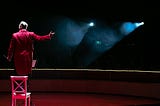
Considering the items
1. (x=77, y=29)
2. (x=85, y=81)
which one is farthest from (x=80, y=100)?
(x=77, y=29)

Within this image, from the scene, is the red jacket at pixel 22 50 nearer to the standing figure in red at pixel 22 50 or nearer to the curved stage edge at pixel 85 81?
the standing figure in red at pixel 22 50

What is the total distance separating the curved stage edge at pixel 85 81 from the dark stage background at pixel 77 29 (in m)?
1.09

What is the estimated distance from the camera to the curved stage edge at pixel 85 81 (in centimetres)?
833

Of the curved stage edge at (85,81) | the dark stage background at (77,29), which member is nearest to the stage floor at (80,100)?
the curved stage edge at (85,81)

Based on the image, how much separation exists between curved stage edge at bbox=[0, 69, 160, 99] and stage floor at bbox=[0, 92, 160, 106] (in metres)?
0.25

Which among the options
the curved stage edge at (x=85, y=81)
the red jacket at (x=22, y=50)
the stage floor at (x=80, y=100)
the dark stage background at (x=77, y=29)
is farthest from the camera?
the dark stage background at (x=77, y=29)

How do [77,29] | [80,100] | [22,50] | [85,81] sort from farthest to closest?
[77,29] < [85,81] < [80,100] < [22,50]

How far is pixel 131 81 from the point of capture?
8.30 m

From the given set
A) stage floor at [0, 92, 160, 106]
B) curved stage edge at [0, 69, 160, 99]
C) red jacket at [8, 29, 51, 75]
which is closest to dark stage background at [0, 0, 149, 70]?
curved stage edge at [0, 69, 160, 99]

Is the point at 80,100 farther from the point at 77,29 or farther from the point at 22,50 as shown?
the point at 77,29

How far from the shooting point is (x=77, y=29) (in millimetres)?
11867

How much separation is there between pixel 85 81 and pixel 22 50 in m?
3.63

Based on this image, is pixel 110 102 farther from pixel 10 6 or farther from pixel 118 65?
pixel 10 6

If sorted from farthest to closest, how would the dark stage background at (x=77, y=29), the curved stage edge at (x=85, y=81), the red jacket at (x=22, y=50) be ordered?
the dark stage background at (x=77, y=29), the curved stage edge at (x=85, y=81), the red jacket at (x=22, y=50)
